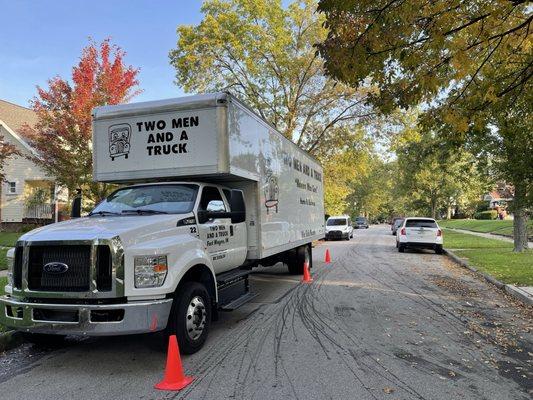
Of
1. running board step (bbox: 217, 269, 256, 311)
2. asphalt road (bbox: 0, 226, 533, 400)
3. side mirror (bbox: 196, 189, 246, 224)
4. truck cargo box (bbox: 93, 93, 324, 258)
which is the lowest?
asphalt road (bbox: 0, 226, 533, 400)

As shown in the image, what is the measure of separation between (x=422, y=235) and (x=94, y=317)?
18.0 meters

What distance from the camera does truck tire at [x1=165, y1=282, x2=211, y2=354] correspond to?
5371 millimetres

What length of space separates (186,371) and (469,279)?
9698 mm

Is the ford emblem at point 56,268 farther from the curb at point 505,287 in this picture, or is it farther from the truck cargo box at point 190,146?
the curb at point 505,287

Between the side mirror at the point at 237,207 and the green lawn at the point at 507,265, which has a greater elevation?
the side mirror at the point at 237,207

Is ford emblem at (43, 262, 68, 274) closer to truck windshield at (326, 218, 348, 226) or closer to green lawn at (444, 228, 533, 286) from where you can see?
green lawn at (444, 228, 533, 286)

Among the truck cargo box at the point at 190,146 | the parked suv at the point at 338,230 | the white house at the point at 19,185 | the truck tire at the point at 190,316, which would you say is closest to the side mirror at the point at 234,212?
the truck cargo box at the point at 190,146

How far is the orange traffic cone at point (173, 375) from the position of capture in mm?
4629

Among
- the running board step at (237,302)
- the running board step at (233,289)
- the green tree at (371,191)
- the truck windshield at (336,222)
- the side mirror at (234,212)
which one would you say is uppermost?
the green tree at (371,191)

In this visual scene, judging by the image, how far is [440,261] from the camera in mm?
17266

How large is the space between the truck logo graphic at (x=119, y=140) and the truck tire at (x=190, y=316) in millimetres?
2597

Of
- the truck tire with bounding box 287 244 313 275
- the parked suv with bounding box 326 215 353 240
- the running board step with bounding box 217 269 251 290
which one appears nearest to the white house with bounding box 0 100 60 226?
the parked suv with bounding box 326 215 353 240

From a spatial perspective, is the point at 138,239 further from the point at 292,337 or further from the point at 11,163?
the point at 11,163

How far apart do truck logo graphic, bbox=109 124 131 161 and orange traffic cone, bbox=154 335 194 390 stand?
3.47 meters
